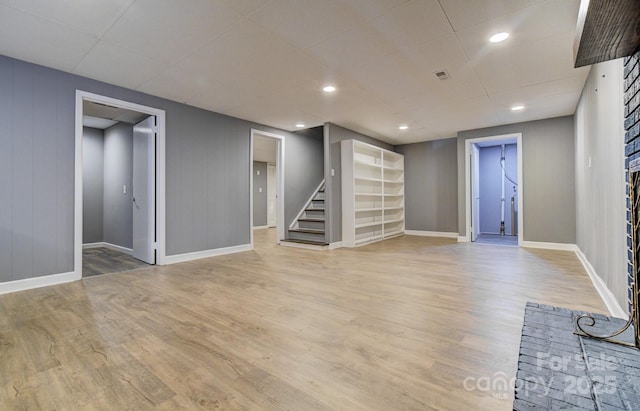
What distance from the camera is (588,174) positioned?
3445 millimetres

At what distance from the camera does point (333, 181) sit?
18.6 feet

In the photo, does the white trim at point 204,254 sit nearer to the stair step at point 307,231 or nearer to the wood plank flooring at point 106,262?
the wood plank flooring at point 106,262

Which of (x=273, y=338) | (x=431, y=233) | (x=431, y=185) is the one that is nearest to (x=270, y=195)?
(x=431, y=185)

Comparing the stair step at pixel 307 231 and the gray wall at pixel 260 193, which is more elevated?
the gray wall at pixel 260 193

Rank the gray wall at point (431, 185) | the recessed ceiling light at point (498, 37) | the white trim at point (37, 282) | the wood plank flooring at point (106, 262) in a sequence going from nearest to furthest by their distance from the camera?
1. the recessed ceiling light at point (498, 37)
2. the white trim at point (37, 282)
3. the wood plank flooring at point (106, 262)
4. the gray wall at point (431, 185)

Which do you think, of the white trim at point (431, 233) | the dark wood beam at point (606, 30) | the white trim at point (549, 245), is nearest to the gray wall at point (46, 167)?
the dark wood beam at point (606, 30)

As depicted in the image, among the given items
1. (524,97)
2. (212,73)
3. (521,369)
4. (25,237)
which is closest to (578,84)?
(524,97)

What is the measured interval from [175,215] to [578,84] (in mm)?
5765

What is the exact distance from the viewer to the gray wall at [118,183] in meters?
5.15

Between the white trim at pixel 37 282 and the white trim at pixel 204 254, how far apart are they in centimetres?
109

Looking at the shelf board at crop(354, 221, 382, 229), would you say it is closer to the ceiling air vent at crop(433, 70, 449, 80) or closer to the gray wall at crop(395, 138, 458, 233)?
the gray wall at crop(395, 138, 458, 233)

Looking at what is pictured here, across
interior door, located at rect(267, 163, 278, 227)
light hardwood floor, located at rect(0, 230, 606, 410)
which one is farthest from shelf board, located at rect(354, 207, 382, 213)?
interior door, located at rect(267, 163, 278, 227)

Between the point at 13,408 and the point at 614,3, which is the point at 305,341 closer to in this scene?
the point at 13,408

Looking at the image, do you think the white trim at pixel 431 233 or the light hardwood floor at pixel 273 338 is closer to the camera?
the light hardwood floor at pixel 273 338
